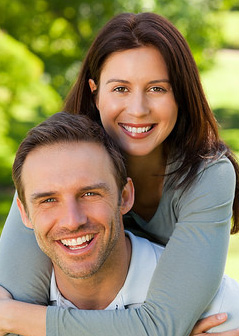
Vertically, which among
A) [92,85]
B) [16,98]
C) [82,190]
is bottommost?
[82,190]

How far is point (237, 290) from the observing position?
2852 mm

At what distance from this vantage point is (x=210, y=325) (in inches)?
105

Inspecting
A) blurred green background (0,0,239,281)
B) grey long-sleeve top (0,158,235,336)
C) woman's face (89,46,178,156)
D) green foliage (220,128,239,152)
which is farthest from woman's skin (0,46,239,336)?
green foliage (220,128,239,152)

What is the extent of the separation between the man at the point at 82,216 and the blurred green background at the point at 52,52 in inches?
124

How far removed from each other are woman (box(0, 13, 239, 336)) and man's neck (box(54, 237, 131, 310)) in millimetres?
146

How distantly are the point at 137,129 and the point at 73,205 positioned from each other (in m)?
0.69

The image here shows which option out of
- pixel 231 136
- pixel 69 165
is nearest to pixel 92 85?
pixel 69 165

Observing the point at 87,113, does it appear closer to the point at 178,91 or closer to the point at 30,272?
the point at 178,91

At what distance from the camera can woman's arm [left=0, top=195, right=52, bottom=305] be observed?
276 centimetres

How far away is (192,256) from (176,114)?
77cm

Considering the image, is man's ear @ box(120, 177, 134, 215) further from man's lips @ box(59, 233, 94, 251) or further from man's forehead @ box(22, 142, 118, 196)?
man's lips @ box(59, 233, 94, 251)

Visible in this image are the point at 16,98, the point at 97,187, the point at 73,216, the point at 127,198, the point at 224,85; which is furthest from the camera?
the point at 224,85

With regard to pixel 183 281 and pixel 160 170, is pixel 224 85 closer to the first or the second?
pixel 160 170

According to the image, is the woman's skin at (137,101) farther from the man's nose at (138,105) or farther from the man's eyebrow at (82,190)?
the man's eyebrow at (82,190)
